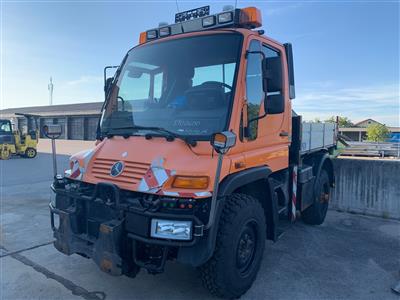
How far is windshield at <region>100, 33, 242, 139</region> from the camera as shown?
10.8 ft

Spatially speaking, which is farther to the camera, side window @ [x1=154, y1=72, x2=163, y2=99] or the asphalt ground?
side window @ [x1=154, y1=72, x2=163, y2=99]

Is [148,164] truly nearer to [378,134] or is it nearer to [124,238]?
[124,238]

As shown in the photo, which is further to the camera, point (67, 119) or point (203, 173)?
point (67, 119)

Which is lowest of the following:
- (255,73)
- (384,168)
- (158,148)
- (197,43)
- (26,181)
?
(26,181)

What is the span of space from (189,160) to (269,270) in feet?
6.54

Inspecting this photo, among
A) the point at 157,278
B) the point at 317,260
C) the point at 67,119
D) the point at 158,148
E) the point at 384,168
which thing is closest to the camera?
the point at 158,148

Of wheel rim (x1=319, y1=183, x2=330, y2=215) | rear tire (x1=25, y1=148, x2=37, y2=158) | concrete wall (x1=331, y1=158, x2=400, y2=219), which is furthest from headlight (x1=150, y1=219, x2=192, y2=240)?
rear tire (x1=25, y1=148, x2=37, y2=158)

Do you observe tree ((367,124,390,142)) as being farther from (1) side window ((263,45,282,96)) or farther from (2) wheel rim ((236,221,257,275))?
(2) wheel rim ((236,221,257,275))

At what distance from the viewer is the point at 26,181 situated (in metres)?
10.5

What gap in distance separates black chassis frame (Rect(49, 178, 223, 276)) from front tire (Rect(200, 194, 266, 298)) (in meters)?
0.21

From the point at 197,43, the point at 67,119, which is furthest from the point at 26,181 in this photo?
the point at 67,119

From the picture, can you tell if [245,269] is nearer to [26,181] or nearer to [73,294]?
[73,294]

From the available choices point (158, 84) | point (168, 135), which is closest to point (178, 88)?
point (158, 84)

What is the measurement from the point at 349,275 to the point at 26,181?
9770 mm
